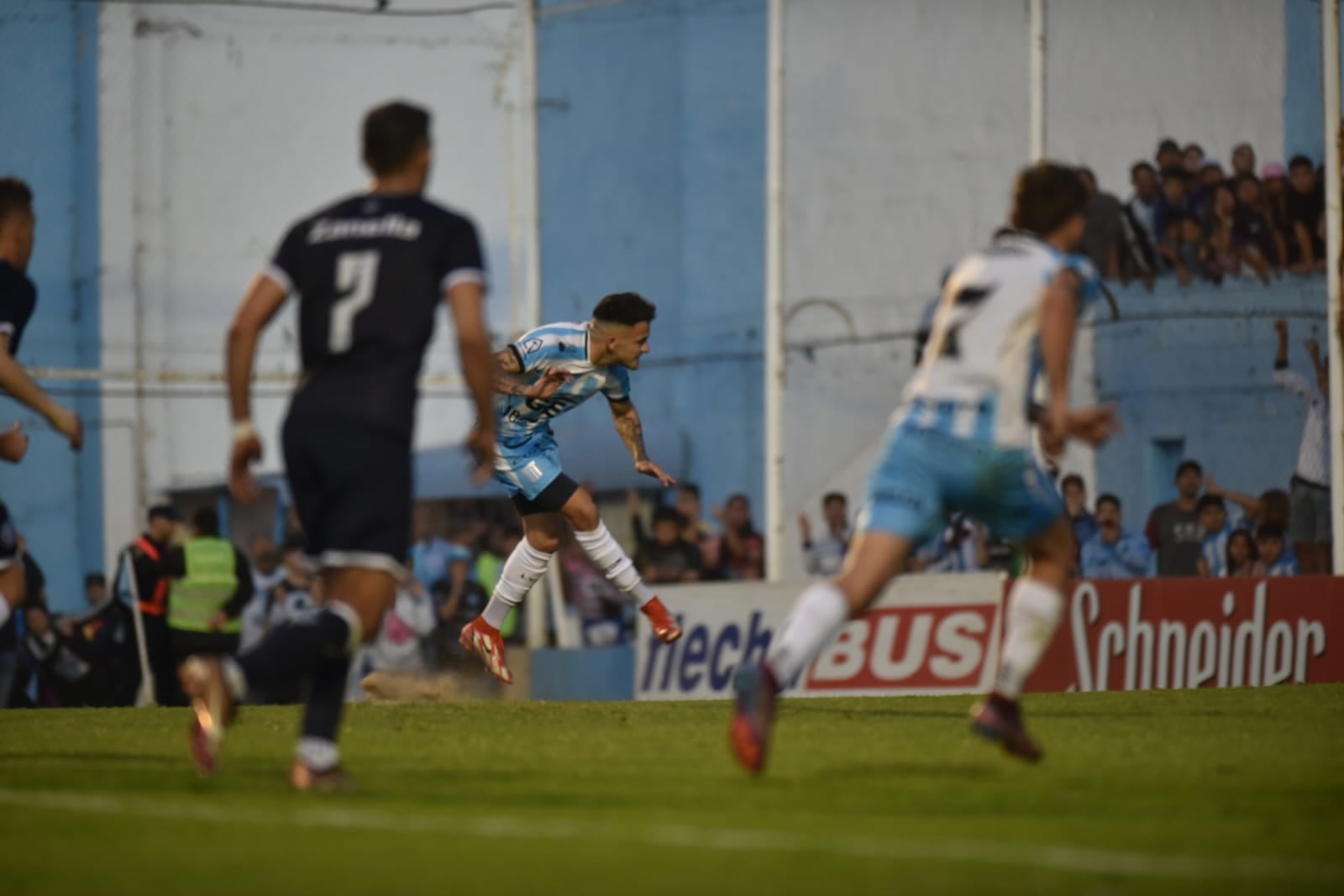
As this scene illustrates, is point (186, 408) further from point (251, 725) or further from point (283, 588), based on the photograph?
point (251, 725)

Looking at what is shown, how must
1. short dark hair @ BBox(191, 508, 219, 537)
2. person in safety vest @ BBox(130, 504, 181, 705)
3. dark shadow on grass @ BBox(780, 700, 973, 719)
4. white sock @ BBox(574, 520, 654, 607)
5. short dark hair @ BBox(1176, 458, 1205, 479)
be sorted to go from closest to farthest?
1. dark shadow on grass @ BBox(780, 700, 973, 719)
2. white sock @ BBox(574, 520, 654, 607)
3. short dark hair @ BBox(1176, 458, 1205, 479)
4. person in safety vest @ BBox(130, 504, 181, 705)
5. short dark hair @ BBox(191, 508, 219, 537)

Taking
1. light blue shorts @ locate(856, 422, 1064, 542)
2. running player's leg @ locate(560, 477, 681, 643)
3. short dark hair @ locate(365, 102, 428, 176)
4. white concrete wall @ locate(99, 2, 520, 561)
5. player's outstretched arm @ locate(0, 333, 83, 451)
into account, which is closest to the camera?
short dark hair @ locate(365, 102, 428, 176)

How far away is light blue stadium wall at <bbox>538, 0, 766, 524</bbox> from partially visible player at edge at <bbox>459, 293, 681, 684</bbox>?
46.3 ft

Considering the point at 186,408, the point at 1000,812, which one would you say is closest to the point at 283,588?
the point at 186,408

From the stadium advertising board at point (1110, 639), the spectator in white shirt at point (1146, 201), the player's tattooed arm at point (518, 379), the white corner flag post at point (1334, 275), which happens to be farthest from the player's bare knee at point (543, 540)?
the spectator in white shirt at point (1146, 201)

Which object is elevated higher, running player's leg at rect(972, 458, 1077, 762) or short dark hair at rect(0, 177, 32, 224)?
short dark hair at rect(0, 177, 32, 224)

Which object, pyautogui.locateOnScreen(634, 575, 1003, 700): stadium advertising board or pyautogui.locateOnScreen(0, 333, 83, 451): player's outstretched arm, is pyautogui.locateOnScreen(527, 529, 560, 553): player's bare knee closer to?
pyautogui.locateOnScreen(634, 575, 1003, 700): stadium advertising board

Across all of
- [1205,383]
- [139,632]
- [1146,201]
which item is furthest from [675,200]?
[139,632]

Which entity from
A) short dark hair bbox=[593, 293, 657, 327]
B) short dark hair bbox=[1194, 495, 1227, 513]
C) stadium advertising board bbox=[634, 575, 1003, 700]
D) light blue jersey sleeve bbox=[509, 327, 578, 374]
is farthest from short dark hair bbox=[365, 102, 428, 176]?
short dark hair bbox=[1194, 495, 1227, 513]

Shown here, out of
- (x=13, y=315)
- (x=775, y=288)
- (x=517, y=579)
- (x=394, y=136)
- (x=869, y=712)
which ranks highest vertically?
(x=394, y=136)

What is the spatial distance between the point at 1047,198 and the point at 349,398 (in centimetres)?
248

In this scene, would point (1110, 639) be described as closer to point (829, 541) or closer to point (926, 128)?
point (829, 541)

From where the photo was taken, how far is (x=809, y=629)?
727cm

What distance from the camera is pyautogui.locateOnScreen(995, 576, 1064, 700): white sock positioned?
7684 mm
